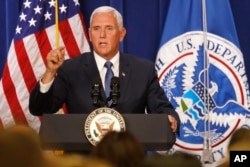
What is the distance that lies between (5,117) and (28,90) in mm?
317

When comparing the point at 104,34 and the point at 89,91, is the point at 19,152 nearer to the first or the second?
Result: the point at 89,91

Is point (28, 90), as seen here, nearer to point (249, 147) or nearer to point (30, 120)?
point (30, 120)

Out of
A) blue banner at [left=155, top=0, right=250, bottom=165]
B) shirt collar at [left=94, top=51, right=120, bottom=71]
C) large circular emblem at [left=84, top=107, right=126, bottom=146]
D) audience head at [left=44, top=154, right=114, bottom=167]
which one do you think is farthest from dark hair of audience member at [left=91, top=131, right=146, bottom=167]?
blue banner at [left=155, top=0, right=250, bottom=165]

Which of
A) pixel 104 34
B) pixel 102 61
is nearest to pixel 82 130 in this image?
pixel 102 61

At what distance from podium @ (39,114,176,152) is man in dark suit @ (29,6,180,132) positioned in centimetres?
29

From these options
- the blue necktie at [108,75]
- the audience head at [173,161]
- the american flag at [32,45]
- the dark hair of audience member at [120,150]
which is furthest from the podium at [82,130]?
the american flag at [32,45]

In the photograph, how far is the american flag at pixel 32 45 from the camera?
5.61m

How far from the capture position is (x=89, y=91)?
3.32 metres

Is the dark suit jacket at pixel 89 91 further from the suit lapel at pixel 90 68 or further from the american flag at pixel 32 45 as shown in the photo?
the american flag at pixel 32 45

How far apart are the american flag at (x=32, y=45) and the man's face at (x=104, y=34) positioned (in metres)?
2.09

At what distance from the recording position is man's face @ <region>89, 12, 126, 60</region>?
356cm

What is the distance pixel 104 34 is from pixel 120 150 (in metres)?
2.14

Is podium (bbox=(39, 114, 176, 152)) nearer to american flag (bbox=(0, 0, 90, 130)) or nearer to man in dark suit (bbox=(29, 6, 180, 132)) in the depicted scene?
man in dark suit (bbox=(29, 6, 180, 132))

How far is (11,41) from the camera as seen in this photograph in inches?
229
